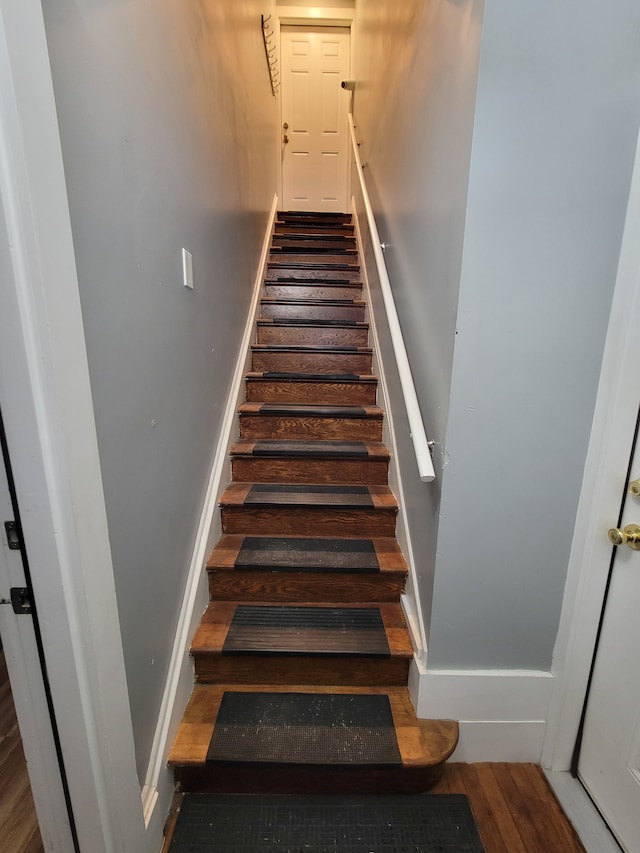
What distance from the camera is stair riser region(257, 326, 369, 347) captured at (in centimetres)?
246

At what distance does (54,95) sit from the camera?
0.59 m

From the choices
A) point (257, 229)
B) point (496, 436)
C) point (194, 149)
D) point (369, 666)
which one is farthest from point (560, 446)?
point (257, 229)

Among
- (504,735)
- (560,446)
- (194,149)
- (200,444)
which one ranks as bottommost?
(504,735)

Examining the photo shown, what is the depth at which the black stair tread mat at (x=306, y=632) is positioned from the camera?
3.99 feet

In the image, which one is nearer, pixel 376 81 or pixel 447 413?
pixel 447 413

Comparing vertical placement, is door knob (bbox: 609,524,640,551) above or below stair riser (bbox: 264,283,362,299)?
below

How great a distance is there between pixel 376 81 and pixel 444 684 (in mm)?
3412

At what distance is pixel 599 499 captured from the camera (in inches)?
40.6

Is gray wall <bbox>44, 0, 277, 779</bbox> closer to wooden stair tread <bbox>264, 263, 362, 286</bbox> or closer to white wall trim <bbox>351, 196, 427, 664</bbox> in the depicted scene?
white wall trim <bbox>351, 196, 427, 664</bbox>

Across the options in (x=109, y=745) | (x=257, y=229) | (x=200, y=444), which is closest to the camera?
(x=109, y=745)

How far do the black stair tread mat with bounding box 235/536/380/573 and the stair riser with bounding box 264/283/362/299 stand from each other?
1.89m

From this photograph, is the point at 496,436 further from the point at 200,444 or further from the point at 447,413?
the point at 200,444

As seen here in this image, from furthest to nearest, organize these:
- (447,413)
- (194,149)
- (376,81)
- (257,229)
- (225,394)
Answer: (257,229)
(376,81)
(225,394)
(194,149)
(447,413)

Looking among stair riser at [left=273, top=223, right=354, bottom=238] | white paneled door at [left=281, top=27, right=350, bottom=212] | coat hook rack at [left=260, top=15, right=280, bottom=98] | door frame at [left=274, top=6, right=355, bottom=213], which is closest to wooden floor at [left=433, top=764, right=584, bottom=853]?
stair riser at [left=273, top=223, right=354, bottom=238]
